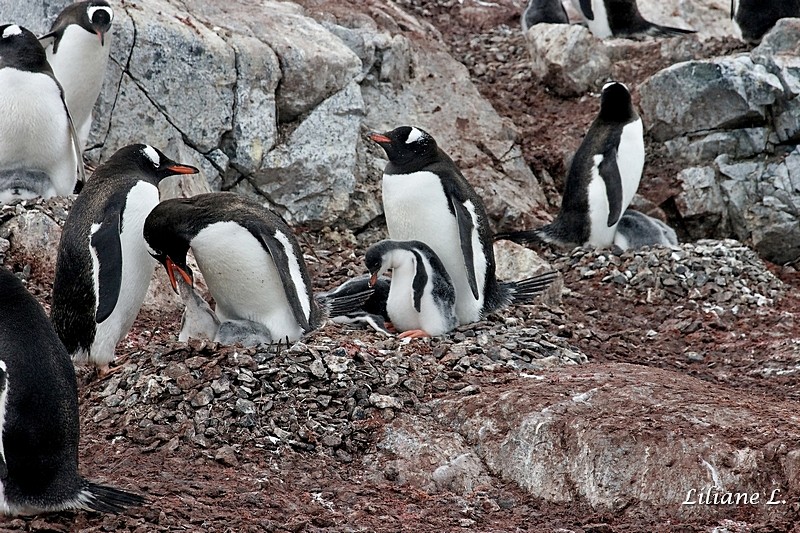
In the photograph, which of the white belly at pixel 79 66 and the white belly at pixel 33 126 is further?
the white belly at pixel 79 66

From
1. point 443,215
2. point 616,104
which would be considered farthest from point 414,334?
point 616,104

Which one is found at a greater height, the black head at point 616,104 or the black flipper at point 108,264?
the black flipper at point 108,264

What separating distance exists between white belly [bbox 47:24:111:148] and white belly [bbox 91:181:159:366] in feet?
7.96

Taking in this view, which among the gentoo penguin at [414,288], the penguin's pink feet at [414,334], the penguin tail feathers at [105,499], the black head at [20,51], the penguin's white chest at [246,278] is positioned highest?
the black head at [20,51]

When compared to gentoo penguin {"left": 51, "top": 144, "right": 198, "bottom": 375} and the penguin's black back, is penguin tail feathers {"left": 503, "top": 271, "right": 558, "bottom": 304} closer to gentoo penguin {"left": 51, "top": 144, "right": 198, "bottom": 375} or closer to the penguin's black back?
gentoo penguin {"left": 51, "top": 144, "right": 198, "bottom": 375}

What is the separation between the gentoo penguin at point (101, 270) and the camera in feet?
16.9

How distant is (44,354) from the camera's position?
3.82m

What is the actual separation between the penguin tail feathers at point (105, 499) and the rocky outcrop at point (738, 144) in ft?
Result: 22.4

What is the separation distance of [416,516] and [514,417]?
733 millimetres

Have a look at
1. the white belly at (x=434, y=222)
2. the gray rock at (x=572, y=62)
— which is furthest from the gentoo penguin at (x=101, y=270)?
the gray rock at (x=572, y=62)

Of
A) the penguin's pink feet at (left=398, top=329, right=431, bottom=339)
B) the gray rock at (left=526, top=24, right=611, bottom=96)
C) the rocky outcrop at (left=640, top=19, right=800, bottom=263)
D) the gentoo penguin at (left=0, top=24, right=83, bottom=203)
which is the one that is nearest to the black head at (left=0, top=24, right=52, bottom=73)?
the gentoo penguin at (left=0, top=24, right=83, bottom=203)

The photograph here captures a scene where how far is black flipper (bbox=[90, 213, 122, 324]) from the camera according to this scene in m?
5.12

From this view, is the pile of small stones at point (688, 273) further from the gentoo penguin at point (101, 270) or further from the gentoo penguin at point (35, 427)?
the gentoo penguin at point (35, 427)

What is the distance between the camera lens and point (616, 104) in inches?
346
